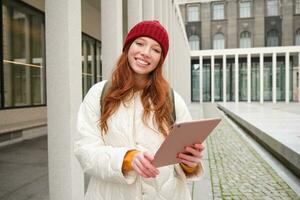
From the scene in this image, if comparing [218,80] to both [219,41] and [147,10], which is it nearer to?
[219,41]

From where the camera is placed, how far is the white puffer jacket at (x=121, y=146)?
1849 mm

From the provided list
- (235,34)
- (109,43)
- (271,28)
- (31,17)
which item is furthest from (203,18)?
(109,43)

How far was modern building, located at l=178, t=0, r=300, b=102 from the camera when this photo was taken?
1467 inches

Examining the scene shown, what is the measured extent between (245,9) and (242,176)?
4398cm

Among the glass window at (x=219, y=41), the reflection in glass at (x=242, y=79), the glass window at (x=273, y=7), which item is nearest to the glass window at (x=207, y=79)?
the reflection in glass at (x=242, y=79)

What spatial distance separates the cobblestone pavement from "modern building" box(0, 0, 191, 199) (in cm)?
263

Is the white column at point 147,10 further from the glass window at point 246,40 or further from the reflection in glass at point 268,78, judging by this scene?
the glass window at point 246,40

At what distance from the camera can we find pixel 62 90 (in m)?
3.69

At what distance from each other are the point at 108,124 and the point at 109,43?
3626mm

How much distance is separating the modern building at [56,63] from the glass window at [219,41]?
3279 centimetres

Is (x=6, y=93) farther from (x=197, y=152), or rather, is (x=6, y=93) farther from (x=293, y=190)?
(x=197, y=152)

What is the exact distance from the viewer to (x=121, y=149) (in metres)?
1.75

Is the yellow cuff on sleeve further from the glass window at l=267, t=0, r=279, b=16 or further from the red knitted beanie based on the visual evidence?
the glass window at l=267, t=0, r=279, b=16

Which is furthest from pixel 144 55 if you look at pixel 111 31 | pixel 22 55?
pixel 22 55
